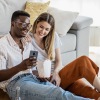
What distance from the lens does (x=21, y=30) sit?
5.60ft

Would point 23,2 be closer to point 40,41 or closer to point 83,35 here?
point 83,35

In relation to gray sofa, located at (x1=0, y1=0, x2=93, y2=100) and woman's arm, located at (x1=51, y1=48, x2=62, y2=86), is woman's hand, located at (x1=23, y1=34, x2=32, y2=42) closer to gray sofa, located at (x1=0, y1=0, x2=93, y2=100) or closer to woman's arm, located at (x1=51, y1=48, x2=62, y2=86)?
woman's arm, located at (x1=51, y1=48, x2=62, y2=86)

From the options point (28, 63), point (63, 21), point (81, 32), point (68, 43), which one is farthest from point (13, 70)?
point (81, 32)

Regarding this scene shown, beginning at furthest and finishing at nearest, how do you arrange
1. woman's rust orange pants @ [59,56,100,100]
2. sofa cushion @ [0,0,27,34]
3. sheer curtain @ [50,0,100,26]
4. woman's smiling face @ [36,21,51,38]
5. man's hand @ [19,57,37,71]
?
sheer curtain @ [50,0,100,26], sofa cushion @ [0,0,27,34], woman's smiling face @ [36,21,51,38], woman's rust orange pants @ [59,56,100,100], man's hand @ [19,57,37,71]

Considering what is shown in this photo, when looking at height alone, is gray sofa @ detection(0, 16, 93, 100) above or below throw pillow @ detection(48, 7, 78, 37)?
below

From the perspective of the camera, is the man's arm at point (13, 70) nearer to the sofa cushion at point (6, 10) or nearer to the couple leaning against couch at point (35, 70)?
the couple leaning against couch at point (35, 70)

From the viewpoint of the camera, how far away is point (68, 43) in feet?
9.21

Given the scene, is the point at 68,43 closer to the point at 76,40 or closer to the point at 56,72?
the point at 76,40

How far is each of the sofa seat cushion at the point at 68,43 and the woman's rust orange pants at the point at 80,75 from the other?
87cm

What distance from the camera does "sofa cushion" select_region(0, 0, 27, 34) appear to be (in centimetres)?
286

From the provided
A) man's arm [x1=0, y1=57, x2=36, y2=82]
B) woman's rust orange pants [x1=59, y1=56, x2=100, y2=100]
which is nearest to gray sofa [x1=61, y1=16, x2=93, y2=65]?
woman's rust orange pants [x1=59, y1=56, x2=100, y2=100]

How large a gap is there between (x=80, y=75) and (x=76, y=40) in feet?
3.68

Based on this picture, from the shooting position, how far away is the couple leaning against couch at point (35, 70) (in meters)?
1.58

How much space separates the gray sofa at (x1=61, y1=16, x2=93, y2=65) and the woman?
77 centimetres
